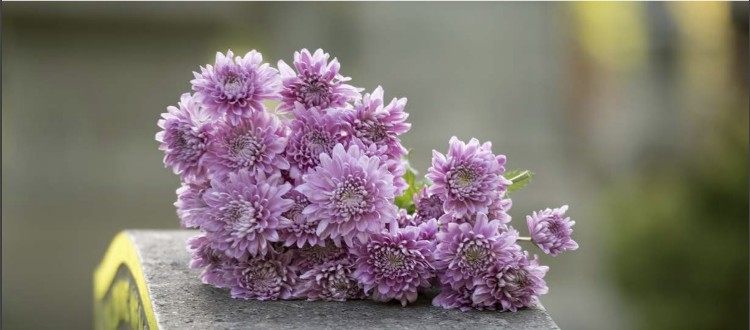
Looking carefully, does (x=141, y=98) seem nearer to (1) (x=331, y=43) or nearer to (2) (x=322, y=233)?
(1) (x=331, y=43)

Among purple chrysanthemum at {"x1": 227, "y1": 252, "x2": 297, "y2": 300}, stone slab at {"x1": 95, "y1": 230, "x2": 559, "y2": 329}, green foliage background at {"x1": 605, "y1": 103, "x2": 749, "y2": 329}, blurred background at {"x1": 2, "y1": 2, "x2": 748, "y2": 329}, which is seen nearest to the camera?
stone slab at {"x1": 95, "y1": 230, "x2": 559, "y2": 329}

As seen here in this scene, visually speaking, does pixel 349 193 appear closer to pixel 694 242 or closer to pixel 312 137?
pixel 312 137

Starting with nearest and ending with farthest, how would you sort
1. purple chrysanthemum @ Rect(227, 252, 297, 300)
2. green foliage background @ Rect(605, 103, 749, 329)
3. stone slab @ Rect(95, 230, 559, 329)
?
stone slab @ Rect(95, 230, 559, 329) → purple chrysanthemum @ Rect(227, 252, 297, 300) → green foliage background @ Rect(605, 103, 749, 329)

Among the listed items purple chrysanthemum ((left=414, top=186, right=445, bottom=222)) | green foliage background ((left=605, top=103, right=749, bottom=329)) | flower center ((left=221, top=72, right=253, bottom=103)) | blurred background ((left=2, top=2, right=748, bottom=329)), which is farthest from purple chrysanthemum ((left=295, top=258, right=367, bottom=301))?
blurred background ((left=2, top=2, right=748, bottom=329))

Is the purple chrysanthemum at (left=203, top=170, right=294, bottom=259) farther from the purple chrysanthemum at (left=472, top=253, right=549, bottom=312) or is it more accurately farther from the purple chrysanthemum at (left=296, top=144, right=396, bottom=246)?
the purple chrysanthemum at (left=472, top=253, right=549, bottom=312)

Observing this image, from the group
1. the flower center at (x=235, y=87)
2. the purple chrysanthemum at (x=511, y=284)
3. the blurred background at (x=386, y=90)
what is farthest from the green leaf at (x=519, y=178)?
the blurred background at (x=386, y=90)

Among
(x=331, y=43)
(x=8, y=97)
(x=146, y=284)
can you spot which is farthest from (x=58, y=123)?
(x=146, y=284)

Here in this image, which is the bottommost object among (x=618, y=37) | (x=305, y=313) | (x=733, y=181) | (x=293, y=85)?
(x=305, y=313)
